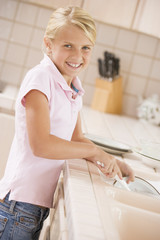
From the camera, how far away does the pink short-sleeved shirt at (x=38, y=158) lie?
100 centimetres

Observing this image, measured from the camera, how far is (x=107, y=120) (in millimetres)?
2213

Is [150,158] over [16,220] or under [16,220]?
over

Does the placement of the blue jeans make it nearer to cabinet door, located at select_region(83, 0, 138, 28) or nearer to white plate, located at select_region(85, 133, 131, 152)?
white plate, located at select_region(85, 133, 131, 152)

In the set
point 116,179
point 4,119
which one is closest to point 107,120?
point 4,119

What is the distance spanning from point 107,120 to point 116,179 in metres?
1.13

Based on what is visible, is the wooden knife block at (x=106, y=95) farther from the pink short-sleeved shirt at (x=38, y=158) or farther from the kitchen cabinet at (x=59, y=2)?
the pink short-sleeved shirt at (x=38, y=158)

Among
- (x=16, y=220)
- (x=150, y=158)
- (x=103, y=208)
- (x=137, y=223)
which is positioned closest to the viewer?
(x=103, y=208)

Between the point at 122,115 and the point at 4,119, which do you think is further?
the point at 122,115

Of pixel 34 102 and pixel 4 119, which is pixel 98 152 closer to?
pixel 34 102

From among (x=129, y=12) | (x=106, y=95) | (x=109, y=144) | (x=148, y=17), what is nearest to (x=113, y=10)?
(x=129, y=12)

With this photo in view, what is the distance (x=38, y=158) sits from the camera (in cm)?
102

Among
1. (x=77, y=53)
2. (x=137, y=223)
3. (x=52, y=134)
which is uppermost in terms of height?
(x=77, y=53)

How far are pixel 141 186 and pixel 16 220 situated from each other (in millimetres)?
407

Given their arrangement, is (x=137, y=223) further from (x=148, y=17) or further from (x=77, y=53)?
(x=148, y=17)
